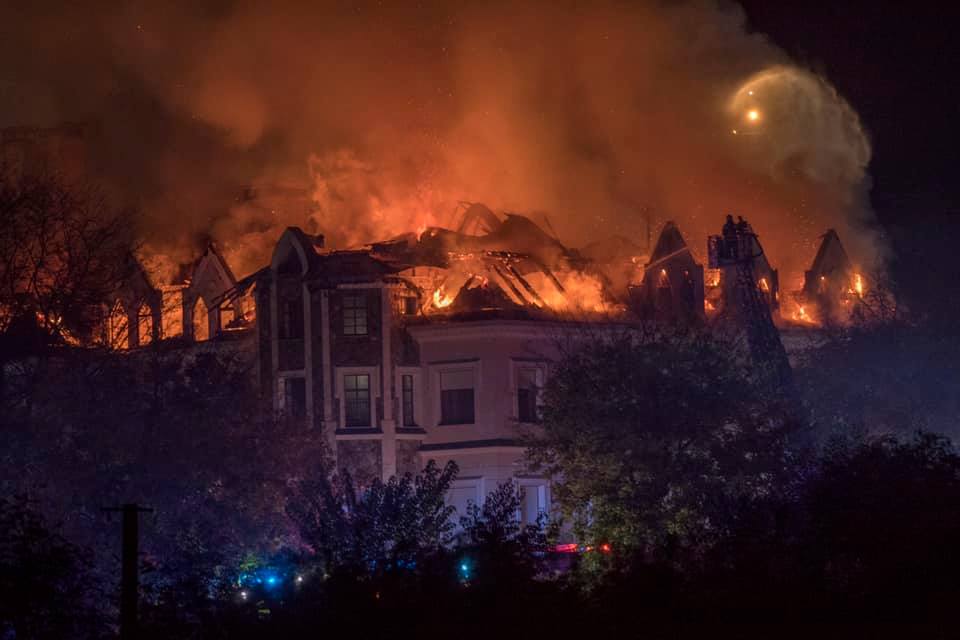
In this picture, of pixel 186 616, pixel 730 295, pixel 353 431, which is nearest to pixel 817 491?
pixel 186 616

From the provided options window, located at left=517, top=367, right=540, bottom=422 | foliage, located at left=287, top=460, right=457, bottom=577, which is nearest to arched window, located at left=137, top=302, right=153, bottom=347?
window, located at left=517, top=367, right=540, bottom=422

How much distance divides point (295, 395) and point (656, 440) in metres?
20.0

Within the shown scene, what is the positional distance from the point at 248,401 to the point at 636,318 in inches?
748

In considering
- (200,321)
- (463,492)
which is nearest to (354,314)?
(463,492)

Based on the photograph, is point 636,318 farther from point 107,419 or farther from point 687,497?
point 107,419

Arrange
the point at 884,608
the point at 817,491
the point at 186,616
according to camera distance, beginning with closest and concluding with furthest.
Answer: the point at 186,616 → the point at 884,608 → the point at 817,491

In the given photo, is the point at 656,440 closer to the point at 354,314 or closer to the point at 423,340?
the point at 423,340

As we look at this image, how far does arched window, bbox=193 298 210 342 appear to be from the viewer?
78562 mm

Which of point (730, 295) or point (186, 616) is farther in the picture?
point (730, 295)

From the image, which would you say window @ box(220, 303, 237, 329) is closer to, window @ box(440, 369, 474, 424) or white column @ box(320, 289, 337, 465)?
white column @ box(320, 289, 337, 465)

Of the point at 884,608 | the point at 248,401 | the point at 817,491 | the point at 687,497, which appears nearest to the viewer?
A: the point at 884,608

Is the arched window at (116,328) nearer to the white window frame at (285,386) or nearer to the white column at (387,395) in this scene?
the white window frame at (285,386)

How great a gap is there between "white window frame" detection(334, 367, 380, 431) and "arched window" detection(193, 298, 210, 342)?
10.7 m

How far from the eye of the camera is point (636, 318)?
2940 inches
